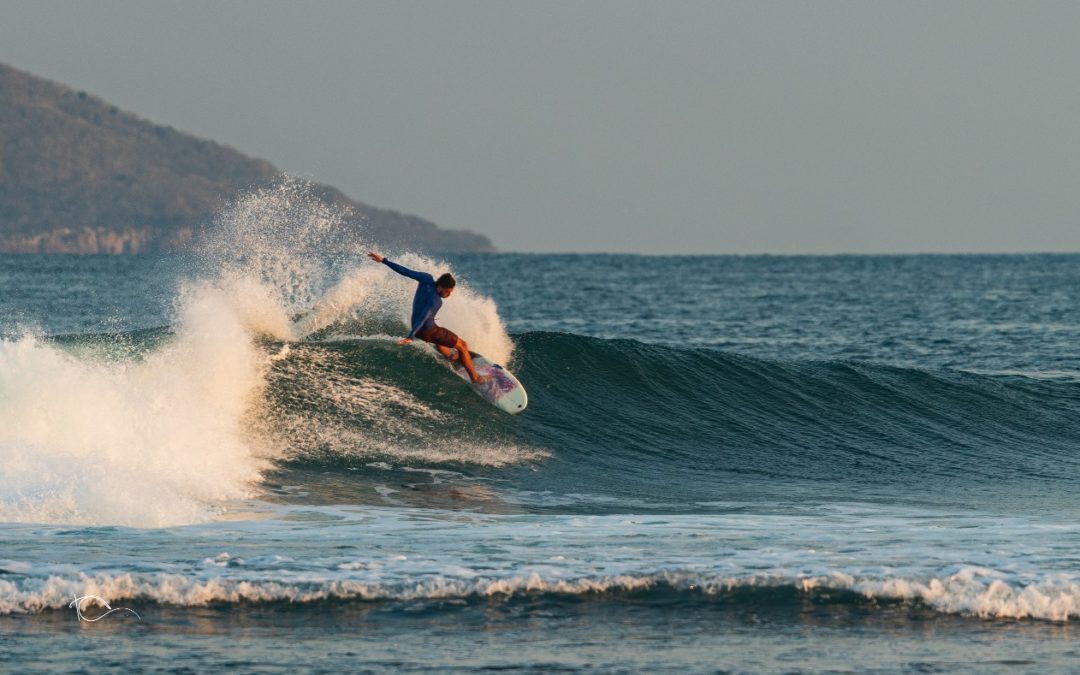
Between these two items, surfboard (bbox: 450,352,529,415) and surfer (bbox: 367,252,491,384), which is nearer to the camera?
surfer (bbox: 367,252,491,384)

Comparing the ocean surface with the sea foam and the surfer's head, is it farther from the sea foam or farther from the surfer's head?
the surfer's head

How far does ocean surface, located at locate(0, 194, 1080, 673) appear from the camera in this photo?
784 centimetres

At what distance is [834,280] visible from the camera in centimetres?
8881

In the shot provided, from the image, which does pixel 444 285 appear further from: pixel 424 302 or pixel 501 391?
pixel 501 391

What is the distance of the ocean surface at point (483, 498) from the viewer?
7.84 m

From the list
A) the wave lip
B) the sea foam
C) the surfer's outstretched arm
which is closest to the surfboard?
the sea foam

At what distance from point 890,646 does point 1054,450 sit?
12.0m

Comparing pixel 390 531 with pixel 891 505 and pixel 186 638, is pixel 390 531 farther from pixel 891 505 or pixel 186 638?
pixel 891 505

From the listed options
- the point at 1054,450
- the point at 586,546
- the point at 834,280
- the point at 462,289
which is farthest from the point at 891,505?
the point at 834,280

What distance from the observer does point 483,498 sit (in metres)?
12.9

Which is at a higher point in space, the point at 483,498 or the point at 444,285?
the point at 444,285

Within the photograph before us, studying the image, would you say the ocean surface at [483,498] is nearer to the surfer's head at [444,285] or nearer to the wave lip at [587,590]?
the wave lip at [587,590]
